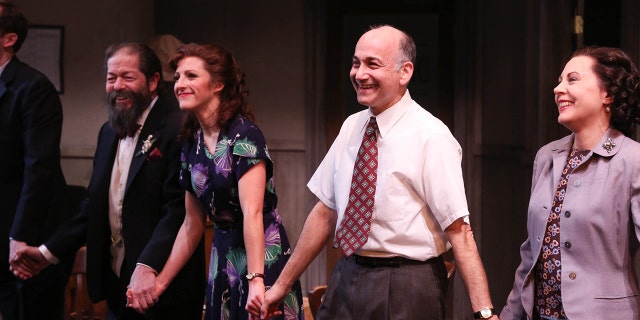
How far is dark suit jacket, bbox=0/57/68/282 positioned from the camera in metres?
3.87

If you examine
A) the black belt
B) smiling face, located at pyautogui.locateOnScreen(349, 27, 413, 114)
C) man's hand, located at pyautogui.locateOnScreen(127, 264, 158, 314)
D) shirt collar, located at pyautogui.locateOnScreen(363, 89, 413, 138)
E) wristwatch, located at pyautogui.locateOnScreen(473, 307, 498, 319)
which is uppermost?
smiling face, located at pyautogui.locateOnScreen(349, 27, 413, 114)

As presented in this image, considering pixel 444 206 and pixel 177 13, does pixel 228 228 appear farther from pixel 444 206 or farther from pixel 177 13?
pixel 177 13

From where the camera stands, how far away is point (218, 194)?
3229mm

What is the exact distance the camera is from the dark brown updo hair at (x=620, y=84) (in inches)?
108

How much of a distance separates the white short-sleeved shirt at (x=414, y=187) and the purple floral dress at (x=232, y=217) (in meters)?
0.50

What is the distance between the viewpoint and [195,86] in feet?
10.7

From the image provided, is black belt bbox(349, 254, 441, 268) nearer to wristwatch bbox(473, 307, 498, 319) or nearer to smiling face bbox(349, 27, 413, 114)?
wristwatch bbox(473, 307, 498, 319)

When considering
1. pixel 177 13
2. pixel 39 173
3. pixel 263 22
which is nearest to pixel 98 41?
pixel 177 13

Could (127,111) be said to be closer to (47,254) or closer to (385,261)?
(47,254)

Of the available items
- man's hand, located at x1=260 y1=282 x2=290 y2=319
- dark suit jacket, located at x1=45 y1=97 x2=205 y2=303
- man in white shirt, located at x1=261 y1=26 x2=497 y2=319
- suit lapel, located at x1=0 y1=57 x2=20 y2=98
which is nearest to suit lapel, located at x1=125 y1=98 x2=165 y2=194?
dark suit jacket, located at x1=45 y1=97 x2=205 y2=303

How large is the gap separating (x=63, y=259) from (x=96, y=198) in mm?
436

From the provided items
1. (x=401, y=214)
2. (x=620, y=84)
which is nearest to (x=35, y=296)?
(x=401, y=214)

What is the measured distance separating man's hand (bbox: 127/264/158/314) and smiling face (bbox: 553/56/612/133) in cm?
148

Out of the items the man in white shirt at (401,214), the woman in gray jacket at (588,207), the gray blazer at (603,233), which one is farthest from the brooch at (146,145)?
the gray blazer at (603,233)
